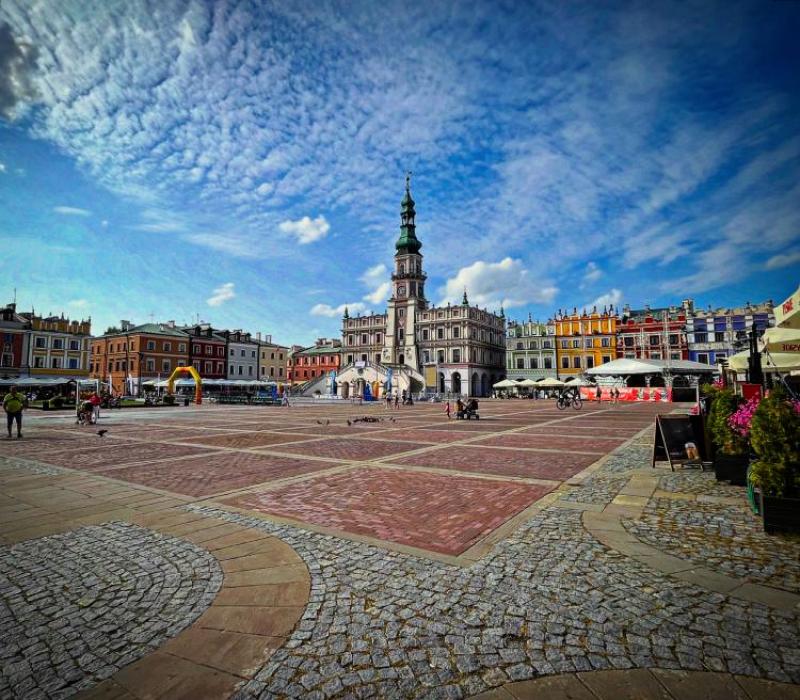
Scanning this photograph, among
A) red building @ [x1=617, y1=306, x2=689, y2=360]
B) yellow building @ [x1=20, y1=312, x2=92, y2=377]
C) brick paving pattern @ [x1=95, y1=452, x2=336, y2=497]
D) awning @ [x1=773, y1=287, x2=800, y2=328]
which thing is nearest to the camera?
awning @ [x1=773, y1=287, x2=800, y2=328]

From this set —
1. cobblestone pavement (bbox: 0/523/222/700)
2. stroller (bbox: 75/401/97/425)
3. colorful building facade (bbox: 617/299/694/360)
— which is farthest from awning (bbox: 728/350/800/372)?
colorful building facade (bbox: 617/299/694/360)

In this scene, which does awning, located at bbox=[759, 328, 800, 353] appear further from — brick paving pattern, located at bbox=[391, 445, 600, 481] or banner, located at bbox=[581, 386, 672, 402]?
banner, located at bbox=[581, 386, 672, 402]

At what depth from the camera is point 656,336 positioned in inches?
2758

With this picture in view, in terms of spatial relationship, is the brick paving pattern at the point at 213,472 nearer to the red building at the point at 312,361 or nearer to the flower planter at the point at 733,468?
the flower planter at the point at 733,468

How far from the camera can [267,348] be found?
274ft

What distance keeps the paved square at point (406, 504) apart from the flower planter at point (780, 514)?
2648 millimetres

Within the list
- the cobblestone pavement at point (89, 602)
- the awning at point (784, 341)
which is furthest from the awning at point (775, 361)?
the cobblestone pavement at point (89, 602)

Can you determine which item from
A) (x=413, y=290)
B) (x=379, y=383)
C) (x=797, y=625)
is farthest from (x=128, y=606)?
(x=413, y=290)

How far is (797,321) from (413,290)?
75.6m

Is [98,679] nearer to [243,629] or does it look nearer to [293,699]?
[243,629]

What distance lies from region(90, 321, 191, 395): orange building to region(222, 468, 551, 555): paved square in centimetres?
6447

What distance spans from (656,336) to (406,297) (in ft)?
137

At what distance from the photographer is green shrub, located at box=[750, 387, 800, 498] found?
15.9ft

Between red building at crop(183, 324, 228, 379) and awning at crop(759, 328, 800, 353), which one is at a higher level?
red building at crop(183, 324, 228, 379)
